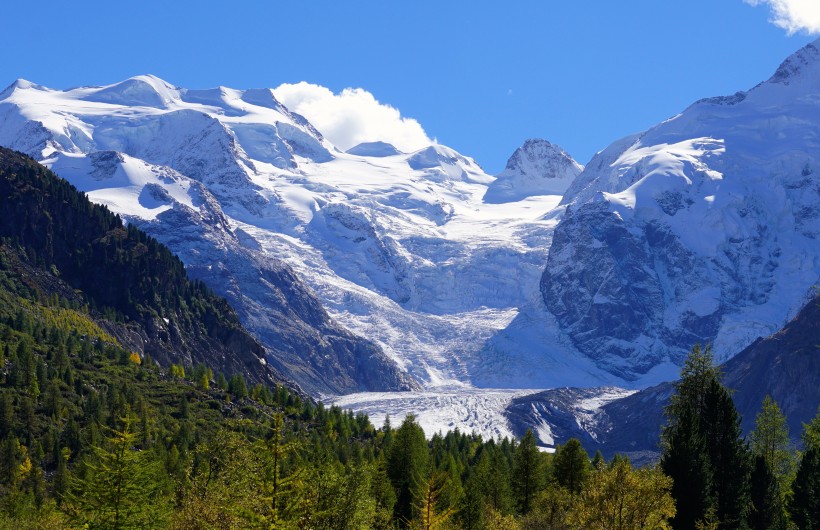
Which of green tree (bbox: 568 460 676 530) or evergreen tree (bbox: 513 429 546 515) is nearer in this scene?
green tree (bbox: 568 460 676 530)

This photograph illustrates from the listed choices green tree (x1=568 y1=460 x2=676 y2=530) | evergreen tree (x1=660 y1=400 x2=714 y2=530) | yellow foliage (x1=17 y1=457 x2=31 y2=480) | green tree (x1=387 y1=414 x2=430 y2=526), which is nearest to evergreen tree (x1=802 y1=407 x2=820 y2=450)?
evergreen tree (x1=660 y1=400 x2=714 y2=530)

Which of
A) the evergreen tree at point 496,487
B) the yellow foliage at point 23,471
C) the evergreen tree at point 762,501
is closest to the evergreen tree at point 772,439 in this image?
the evergreen tree at point 762,501

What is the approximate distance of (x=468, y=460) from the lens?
195 m

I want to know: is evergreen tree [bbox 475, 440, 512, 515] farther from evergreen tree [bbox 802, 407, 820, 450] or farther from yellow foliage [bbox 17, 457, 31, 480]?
yellow foliage [bbox 17, 457, 31, 480]

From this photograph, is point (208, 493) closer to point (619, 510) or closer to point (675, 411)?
point (619, 510)

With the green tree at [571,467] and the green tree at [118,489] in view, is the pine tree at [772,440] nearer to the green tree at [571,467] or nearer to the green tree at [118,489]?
the green tree at [571,467]

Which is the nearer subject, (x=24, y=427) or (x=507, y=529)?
(x=507, y=529)

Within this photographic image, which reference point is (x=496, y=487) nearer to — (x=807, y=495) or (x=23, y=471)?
(x=807, y=495)

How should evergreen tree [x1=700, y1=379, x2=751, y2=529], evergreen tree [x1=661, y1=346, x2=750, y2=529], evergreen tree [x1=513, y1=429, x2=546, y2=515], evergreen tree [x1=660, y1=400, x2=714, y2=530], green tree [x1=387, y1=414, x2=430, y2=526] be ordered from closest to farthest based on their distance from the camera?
1. evergreen tree [x1=660, y1=400, x2=714, y2=530]
2. evergreen tree [x1=661, y1=346, x2=750, y2=529]
3. evergreen tree [x1=700, y1=379, x2=751, y2=529]
4. evergreen tree [x1=513, y1=429, x2=546, y2=515]
5. green tree [x1=387, y1=414, x2=430, y2=526]

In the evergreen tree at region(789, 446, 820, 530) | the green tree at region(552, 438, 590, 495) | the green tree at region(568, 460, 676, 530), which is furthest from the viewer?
the green tree at region(552, 438, 590, 495)

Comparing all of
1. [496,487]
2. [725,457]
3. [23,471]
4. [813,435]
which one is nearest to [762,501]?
[725,457]

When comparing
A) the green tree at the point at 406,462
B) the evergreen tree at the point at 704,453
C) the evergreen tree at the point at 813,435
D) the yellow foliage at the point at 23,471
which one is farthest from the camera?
the yellow foliage at the point at 23,471

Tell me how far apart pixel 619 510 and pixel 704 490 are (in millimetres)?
16432

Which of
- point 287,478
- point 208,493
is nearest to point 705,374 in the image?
point 208,493
